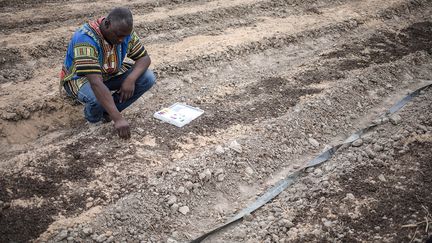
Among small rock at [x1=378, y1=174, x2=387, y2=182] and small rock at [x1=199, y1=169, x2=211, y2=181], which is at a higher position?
small rock at [x1=199, y1=169, x2=211, y2=181]

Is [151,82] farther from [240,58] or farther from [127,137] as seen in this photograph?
[240,58]

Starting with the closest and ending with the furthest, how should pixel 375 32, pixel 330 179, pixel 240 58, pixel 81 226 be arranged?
1. pixel 81 226
2. pixel 330 179
3. pixel 240 58
4. pixel 375 32

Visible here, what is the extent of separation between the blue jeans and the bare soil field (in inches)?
6.1

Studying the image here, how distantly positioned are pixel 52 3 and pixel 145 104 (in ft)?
13.0

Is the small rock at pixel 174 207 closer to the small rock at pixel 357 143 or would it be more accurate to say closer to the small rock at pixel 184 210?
the small rock at pixel 184 210

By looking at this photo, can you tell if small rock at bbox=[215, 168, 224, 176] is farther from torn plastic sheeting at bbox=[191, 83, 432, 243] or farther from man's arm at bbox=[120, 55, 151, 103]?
man's arm at bbox=[120, 55, 151, 103]

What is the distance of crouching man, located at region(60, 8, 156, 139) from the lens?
3.66 metres

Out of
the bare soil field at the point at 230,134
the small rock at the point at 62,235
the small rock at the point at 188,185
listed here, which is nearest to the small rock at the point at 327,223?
the bare soil field at the point at 230,134

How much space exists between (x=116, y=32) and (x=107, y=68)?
1.65 feet

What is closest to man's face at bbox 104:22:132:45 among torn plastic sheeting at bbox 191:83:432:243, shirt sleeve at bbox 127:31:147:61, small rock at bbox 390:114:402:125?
shirt sleeve at bbox 127:31:147:61

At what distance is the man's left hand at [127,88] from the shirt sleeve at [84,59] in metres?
0.46

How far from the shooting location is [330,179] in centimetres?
361

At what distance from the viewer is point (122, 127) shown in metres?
3.91

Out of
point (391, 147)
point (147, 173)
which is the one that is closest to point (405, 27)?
point (391, 147)
